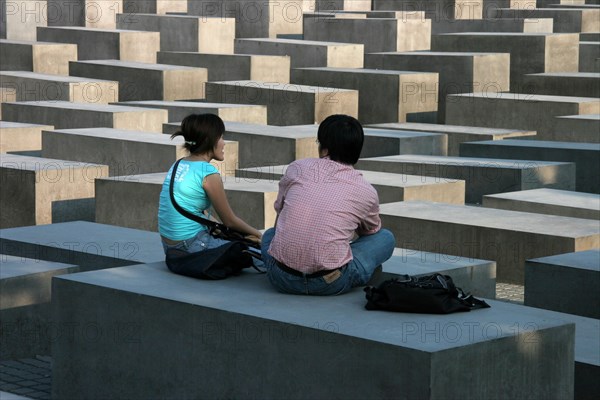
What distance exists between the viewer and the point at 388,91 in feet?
60.2

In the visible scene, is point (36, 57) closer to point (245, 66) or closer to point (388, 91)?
point (245, 66)

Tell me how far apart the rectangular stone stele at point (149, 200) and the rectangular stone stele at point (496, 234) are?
111cm

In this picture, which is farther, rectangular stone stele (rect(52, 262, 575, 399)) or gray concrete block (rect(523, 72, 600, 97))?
gray concrete block (rect(523, 72, 600, 97))

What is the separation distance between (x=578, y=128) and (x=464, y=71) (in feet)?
12.9

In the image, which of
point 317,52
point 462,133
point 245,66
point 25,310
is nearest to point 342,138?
point 25,310

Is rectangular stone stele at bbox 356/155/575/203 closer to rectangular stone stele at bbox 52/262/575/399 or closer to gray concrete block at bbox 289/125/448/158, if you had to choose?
gray concrete block at bbox 289/125/448/158

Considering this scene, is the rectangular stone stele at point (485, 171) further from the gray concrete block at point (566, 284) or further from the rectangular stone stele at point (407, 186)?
the gray concrete block at point (566, 284)

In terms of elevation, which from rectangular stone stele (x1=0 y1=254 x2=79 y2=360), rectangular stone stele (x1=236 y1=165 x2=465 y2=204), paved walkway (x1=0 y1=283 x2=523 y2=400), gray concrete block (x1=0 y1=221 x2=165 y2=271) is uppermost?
rectangular stone stele (x1=236 y1=165 x2=465 y2=204)

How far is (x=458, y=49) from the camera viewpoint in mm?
21656

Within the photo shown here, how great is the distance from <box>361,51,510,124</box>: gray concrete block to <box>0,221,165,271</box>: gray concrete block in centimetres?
1145

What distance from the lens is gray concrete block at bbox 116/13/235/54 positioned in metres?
23.6

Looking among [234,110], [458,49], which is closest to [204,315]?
[234,110]

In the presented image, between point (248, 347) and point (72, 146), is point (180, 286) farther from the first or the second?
point (72, 146)

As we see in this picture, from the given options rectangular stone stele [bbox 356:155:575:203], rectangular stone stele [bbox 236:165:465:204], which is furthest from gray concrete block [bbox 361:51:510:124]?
rectangular stone stele [bbox 236:165:465:204]
